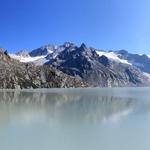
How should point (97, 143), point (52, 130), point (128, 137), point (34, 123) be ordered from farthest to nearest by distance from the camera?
point (34, 123), point (52, 130), point (128, 137), point (97, 143)

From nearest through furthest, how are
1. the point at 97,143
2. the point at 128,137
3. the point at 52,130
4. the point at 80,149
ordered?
1. the point at 80,149
2. the point at 97,143
3. the point at 128,137
4. the point at 52,130

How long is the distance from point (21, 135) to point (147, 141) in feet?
41.9

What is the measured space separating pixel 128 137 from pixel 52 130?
864cm

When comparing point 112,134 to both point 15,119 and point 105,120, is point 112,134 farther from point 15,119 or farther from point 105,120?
point 15,119

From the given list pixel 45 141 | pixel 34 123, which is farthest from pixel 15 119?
pixel 45 141

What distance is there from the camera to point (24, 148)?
82.1ft

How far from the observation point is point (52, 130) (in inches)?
1309

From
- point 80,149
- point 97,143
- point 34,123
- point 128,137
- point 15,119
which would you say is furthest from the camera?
point 15,119

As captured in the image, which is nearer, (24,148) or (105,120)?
(24,148)

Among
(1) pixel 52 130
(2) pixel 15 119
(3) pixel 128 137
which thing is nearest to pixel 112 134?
(3) pixel 128 137

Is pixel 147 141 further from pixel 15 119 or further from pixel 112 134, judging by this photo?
pixel 15 119

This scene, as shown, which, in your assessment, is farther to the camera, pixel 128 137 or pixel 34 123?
pixel 34 123

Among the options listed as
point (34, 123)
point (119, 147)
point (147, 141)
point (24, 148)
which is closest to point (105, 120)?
point (34, 123)

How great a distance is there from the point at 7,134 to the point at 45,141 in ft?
17.9
